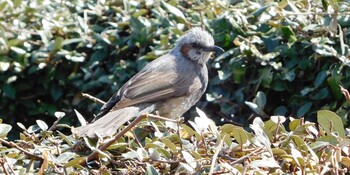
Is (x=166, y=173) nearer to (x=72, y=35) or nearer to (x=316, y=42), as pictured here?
(x=316, y=42)

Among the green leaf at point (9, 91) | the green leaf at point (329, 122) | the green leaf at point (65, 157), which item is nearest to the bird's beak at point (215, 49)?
the green leaf at point (9, 91)

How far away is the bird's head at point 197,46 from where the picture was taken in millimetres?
6676

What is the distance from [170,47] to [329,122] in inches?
137

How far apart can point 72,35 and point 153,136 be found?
3442 millimetres

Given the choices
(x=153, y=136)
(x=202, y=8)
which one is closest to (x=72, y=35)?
(x=202, y=8)

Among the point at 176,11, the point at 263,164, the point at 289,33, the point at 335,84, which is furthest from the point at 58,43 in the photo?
the point at 263,164

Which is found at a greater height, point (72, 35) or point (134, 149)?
point (134, 149)

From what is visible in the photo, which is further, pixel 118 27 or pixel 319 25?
pixel 118 27

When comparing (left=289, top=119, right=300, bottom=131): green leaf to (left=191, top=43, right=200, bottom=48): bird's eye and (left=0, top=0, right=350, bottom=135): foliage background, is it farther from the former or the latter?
(left=191, top=43, right=200, bottom=48): bird's eye

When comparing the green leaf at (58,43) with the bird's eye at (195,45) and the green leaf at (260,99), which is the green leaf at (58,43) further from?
the green leaf at (260,99)

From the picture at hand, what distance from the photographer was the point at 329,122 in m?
3.70

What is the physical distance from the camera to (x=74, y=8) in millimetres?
7738

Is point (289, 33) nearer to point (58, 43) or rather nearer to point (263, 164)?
point (58, 43)

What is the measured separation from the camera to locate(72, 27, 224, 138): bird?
5988 mm
